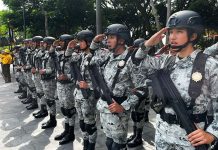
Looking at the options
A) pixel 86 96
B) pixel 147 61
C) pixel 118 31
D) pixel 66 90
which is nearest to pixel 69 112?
pixel 66 90

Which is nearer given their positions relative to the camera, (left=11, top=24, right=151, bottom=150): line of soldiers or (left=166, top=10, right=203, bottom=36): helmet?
(left=166, top=10, right=203, bottom=36): helmet

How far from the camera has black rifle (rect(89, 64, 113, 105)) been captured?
3.97 meters

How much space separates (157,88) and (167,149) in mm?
Result: 639

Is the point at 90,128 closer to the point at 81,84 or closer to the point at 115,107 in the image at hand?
the point at 81,84

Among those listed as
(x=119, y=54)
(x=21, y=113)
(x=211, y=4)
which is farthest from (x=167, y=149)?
(x=211, y=4)

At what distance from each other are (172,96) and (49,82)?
4916 millimetres

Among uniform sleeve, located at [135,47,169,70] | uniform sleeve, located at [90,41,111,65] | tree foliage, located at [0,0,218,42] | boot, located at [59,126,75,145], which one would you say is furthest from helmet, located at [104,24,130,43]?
tree foliage, located at [0,0,218,42]

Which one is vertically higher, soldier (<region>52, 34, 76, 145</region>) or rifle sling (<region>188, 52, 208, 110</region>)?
rifle sling (<region>188, 52, 208, 110</region>)

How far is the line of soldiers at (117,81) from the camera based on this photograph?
2.84m

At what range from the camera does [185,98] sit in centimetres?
277

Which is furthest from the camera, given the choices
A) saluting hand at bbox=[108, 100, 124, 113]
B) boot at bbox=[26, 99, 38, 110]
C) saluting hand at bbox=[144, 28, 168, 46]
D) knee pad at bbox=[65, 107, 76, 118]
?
boot at bbox=[26, 99, 38, 110]

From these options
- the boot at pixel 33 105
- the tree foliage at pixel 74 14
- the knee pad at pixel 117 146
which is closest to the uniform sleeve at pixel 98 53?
the knee pad at pixel 117 146

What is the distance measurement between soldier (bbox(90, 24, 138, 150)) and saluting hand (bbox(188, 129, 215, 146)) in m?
1.42

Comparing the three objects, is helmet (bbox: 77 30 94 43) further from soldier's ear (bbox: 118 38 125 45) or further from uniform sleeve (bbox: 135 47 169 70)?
uniform sleeve (bbox: 135 47 169 70)
